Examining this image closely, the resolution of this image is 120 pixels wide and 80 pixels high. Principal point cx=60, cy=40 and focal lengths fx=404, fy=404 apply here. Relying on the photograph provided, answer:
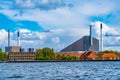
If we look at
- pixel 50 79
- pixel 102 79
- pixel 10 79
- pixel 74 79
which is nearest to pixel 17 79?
pixel 10 79

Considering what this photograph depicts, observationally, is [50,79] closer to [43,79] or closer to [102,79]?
[43,79]

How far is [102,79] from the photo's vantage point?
42.8 metres

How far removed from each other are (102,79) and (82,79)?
2.12 meters

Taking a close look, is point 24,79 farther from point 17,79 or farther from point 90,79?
point 90,79

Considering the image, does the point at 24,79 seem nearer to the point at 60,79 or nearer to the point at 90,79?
the point at 60,79

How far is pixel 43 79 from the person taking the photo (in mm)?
43062

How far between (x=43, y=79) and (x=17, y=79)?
9.54 ft

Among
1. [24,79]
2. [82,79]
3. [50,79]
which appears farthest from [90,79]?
[24,79]

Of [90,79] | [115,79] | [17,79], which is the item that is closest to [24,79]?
[17,79]

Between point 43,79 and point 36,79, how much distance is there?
75cm

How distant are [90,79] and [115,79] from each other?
2630 millimetres

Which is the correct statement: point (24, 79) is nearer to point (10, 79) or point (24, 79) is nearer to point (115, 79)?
point (10, 79)

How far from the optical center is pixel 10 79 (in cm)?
4359

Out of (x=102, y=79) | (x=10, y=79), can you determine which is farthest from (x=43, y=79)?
(x=102, y=79)
